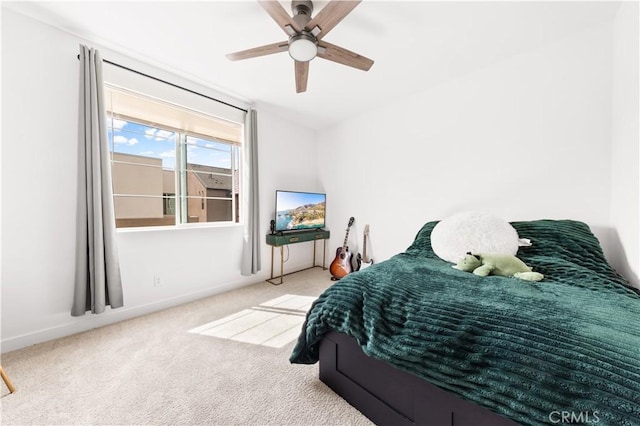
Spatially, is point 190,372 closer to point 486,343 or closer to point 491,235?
point 486,343

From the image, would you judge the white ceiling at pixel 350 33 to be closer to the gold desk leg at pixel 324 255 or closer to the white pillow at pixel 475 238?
the white pillow at pixel 475 238

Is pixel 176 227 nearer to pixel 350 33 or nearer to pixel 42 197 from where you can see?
pixel 42 197

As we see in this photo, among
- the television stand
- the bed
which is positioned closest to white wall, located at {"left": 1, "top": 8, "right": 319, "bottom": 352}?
the television stand

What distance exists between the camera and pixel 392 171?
3.07 m

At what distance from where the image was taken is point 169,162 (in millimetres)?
2627

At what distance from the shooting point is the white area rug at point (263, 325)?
6.34ft

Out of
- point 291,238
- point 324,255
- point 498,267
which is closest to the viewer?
point 498,267

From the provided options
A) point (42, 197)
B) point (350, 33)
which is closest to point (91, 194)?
point (42, 197)

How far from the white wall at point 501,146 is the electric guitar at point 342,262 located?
377mm

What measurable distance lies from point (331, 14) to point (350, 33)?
0.56 metres

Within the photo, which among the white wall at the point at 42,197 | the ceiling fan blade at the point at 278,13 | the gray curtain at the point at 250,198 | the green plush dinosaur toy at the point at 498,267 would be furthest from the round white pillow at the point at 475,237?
the white wall at the point at 42,197

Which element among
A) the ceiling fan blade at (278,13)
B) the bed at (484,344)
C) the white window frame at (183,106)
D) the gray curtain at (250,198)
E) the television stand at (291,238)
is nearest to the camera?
the bed at (484,344)

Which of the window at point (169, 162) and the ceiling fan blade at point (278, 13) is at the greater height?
the ceiling fan blade at point (278, 13)

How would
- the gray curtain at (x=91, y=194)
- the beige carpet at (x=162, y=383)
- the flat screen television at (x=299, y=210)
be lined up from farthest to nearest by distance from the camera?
the flat screen television at (x=299, y=210)
the gray curtain at (x=91, y=194)
the beige carpet at (x=162, y=383)
